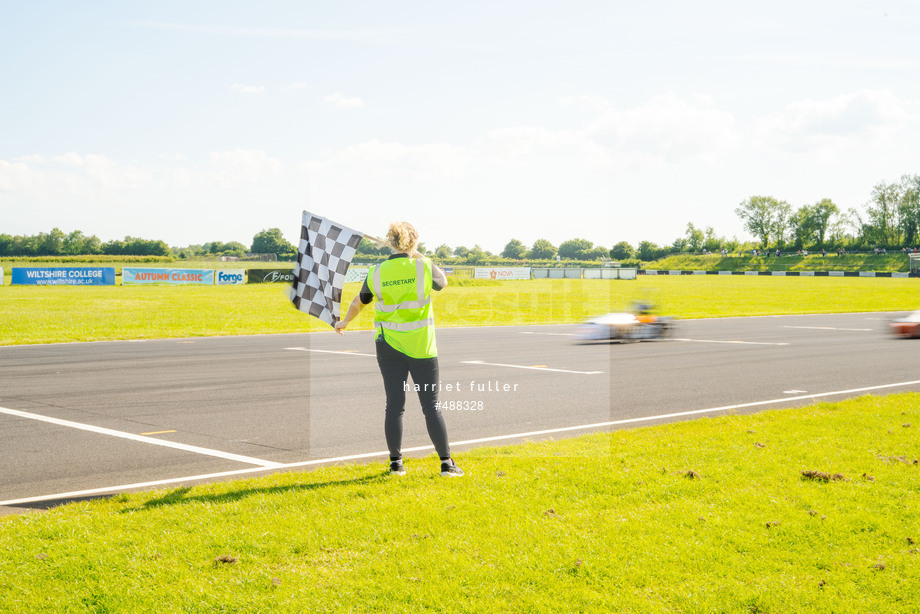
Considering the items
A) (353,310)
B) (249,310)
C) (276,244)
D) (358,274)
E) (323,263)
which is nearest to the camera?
(353,310)

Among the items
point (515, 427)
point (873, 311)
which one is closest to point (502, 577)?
point (515, 427)

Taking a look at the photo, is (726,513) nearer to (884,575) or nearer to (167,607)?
(884,575)

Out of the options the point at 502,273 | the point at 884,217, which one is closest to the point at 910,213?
the point at 884,217

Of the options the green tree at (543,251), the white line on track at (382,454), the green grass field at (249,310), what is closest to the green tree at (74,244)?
A: the green tree at (543,251)

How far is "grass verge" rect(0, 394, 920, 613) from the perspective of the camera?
366 centimetres

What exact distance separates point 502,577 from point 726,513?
1.79 metres

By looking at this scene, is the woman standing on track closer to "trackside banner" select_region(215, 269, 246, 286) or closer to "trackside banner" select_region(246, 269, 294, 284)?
"trackside banner" select_region(246, 269, 294, 284)

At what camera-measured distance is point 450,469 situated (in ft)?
19.1

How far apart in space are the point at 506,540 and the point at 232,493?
84.9 inches

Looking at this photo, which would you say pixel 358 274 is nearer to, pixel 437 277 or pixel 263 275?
pixel 437 277

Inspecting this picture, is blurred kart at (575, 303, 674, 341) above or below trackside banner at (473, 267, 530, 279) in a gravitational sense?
below

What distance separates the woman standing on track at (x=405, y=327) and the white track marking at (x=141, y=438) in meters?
1.51

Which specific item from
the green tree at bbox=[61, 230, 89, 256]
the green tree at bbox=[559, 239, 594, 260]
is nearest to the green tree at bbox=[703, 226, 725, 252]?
the green tree at bbox=[559, 239, 594, 260]

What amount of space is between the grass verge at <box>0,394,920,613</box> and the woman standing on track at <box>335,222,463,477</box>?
0.40 meters
